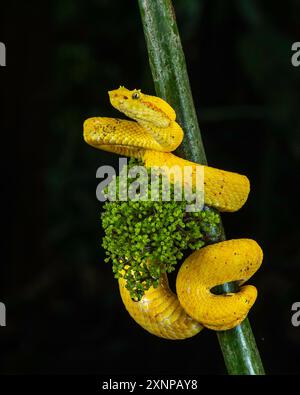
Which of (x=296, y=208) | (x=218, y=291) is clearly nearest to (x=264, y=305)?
(x=296, y=208)

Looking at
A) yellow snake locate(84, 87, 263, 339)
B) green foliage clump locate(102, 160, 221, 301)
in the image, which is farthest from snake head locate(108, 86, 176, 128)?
green foliage clump locate(102, 160, 221, 301)

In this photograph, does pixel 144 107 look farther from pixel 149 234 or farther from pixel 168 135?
pixel 149 234

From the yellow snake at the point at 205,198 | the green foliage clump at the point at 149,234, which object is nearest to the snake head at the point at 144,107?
the yellow snake at the point at 205,198

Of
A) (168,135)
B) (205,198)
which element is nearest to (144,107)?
(168,135)

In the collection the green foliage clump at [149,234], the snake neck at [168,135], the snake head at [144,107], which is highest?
the snake head at [144,107]

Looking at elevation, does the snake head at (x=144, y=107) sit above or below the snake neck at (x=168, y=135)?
above

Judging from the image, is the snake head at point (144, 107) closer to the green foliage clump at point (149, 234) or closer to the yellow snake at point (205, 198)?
the yellow snake at point (205, 198)

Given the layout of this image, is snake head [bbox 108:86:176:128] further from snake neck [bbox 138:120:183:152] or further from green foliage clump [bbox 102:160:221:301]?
green foliage clump [bbox 102:160:221:301]
